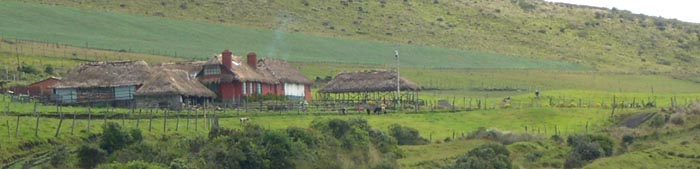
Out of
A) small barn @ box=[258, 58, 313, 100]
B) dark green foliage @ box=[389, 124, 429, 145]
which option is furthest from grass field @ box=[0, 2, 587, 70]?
dark green foliage @ box=[389, 124, 429, 145]

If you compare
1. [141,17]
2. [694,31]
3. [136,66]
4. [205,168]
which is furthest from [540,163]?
[694,31]

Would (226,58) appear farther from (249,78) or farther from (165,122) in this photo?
(165,122)

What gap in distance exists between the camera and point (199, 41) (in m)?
136

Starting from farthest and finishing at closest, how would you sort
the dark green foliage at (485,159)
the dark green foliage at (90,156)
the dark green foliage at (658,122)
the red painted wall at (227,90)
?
the red painted wall at (227,90) < the dark green foliage at (658,122) < the dark green foliage at (485,159) < the dark green foliage at (90,156)

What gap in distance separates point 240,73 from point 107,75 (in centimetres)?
1004

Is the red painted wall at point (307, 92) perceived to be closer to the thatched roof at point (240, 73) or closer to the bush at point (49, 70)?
the thatched roof at point (240, 73)

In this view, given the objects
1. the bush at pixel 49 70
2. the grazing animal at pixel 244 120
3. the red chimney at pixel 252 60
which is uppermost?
the red chimney at pixel 252 60

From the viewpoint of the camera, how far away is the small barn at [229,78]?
9756cm

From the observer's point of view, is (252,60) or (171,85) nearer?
(171,85)

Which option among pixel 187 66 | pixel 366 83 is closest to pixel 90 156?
pixel 187 66

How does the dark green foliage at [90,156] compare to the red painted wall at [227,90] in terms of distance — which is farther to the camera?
the red painted wall at [227,90]

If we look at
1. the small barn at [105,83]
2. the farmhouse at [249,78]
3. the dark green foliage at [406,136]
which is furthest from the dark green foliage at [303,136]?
the farmhouse at [249,78]

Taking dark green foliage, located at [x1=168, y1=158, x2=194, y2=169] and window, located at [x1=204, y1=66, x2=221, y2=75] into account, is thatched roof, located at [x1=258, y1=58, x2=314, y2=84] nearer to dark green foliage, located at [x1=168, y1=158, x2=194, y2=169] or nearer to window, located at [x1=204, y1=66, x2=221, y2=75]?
window, located at [x1=204, y1=66, x2=221, y2=75]

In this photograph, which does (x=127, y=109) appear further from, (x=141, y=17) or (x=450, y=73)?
(x=141, y=17)
